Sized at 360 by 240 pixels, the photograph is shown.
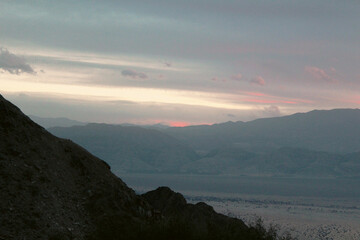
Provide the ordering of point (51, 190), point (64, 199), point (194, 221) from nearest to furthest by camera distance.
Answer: point (51, 190)
point (64, 199)
point (194, 221)

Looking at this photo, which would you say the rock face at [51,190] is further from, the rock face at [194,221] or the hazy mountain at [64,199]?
the rock face at [194,221]

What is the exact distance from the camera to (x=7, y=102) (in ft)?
115

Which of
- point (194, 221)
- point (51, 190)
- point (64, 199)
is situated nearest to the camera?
point (51, 190)

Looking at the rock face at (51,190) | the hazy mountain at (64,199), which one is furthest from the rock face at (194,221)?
the rock face at (51,190)

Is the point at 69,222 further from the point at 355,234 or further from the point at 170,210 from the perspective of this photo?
the point at 355,234

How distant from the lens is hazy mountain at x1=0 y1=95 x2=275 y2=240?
2769 centimetres

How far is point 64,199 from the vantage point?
31.0 metres

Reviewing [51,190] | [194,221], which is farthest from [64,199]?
[194,221]

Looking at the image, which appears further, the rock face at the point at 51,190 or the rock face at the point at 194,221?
the rock face at the point at 194,221

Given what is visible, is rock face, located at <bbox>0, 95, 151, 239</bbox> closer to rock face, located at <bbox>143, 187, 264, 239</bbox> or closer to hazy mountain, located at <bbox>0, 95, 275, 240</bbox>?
hazy mountain, located at <bbox>0, 95, 275, 240</bbox>

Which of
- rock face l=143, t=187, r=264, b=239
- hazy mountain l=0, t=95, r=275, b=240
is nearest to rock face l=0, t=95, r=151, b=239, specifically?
hazy mountain l=0, t=95, r=275, b=240

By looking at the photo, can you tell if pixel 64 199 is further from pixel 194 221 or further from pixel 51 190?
pixel 194 221

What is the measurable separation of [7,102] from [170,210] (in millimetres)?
21181

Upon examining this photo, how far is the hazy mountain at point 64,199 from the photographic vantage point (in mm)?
27688
